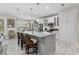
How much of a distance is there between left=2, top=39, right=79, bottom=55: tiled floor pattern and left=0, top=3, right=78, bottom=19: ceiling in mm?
681

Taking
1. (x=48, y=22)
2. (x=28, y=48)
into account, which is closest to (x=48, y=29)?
(x=48, y=22)

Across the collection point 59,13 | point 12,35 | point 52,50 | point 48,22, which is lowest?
point 52,50

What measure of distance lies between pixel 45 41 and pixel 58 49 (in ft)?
1.28

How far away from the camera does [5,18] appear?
2545 millimetres

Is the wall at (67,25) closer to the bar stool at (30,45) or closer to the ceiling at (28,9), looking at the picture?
the ceiling at (28,9)

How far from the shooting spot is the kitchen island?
2.62 m

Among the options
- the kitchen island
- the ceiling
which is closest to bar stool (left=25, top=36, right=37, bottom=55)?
the kitchen island

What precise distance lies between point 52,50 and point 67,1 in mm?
1258

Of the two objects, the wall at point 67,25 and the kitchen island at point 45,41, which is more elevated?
the wall at point 67,25

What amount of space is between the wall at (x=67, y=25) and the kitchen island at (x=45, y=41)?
251 mm

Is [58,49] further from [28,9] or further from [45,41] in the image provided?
[28,9]

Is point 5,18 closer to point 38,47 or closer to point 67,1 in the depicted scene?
point 38,47

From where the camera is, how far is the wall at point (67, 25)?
8.59 ft

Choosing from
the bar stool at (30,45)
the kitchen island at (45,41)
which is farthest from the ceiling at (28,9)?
the bar stool at (30,45)
